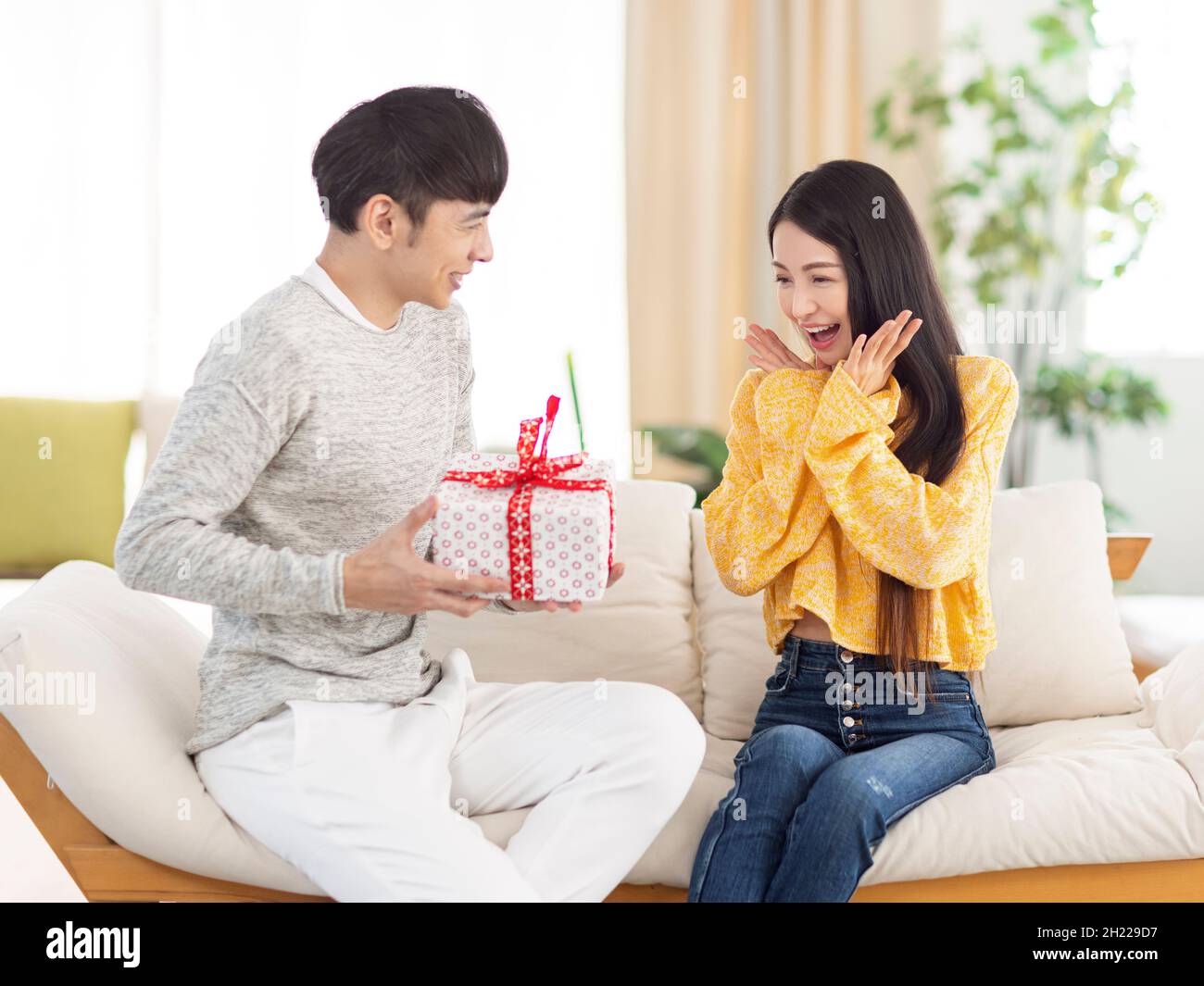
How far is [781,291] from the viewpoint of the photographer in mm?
1701

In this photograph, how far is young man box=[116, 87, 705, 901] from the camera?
3.91 feet

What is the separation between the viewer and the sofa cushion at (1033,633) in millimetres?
1864

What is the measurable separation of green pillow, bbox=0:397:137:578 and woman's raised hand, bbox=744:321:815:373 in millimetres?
2054

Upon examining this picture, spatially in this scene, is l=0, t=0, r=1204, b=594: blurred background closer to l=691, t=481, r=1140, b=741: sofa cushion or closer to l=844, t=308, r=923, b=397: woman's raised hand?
l=691, t=481, r=1140, b=741: sofa cushion

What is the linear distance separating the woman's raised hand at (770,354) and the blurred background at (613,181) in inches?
72.9

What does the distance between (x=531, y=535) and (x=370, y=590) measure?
19cm

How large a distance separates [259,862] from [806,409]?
95cm

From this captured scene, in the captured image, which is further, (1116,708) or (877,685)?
(1116,708)

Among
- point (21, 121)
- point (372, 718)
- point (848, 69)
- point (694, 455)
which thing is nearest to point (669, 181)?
point (848, 69)

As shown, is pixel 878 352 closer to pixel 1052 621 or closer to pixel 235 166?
pixel 1052 621

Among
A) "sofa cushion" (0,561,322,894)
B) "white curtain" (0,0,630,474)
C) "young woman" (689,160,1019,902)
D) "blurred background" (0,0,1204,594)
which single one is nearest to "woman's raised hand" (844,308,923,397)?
"young woman" (689,160,1019,902)

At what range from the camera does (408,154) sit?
1.30 m

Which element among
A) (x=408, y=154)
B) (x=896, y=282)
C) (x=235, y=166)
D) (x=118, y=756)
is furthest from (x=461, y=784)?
(x=235, y=166)
